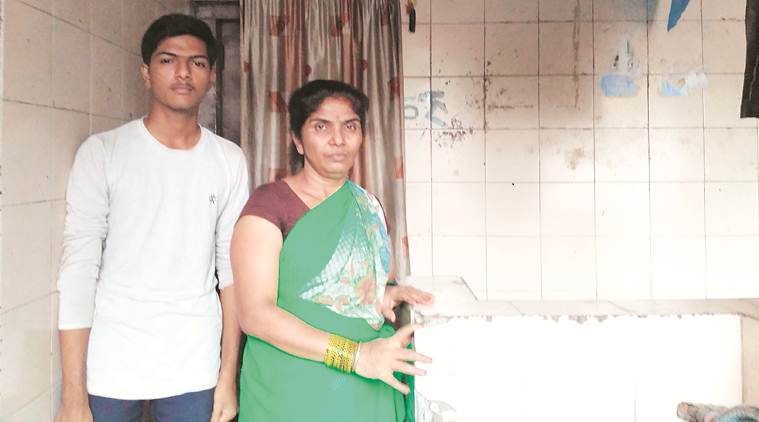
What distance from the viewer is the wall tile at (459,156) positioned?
96.4 inches

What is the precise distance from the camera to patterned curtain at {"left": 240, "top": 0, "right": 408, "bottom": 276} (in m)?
2.26

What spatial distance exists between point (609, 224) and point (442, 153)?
0.85 m

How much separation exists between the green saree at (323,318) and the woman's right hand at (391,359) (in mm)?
135

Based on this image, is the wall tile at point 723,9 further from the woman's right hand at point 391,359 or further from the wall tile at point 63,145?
the wall tile at point 63,145

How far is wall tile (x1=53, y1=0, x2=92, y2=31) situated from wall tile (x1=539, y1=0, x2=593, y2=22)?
6.19ft

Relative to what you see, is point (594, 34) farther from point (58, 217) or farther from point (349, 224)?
point (58, 217)

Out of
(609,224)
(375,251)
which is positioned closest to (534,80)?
(609,224)

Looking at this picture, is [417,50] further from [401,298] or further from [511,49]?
[401,298]

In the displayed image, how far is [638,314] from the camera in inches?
42.2

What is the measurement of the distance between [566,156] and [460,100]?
1.85ft

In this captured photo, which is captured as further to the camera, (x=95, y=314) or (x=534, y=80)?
(x=534, y=80)

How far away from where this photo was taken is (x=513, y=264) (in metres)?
2.47

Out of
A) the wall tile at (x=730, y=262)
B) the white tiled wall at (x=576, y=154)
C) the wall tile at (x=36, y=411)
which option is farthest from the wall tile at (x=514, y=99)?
the wall tile at (x=36, y=411)

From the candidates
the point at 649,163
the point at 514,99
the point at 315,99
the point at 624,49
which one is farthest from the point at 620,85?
the point at 315,99
